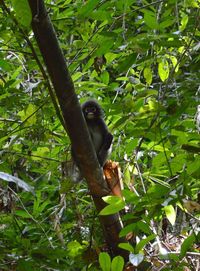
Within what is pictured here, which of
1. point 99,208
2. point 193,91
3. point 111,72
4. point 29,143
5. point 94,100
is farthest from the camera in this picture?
point 111,72

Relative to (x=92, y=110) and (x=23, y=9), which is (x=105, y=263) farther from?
(x=92, y=110)

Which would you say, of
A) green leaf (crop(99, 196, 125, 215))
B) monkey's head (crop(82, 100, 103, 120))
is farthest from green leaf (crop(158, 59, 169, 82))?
monkey's head (crop(82, 100, 103, 120))

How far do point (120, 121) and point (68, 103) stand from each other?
1.08 feet

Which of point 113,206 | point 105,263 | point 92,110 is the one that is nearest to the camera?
point 113,206

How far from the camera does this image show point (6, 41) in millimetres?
3225

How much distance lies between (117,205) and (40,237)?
153 centimetres

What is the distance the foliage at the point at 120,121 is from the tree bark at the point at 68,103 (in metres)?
0.09

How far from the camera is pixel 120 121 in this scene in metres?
2.17

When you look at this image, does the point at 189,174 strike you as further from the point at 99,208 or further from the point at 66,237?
the point at 66,237

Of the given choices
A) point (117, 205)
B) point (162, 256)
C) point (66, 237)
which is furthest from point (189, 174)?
point (66, 237)

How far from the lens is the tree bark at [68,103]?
2.20 m

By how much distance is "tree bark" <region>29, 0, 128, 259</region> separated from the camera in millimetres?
2197

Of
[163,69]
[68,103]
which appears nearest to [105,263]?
[68,103]

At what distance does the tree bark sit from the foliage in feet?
0.29
